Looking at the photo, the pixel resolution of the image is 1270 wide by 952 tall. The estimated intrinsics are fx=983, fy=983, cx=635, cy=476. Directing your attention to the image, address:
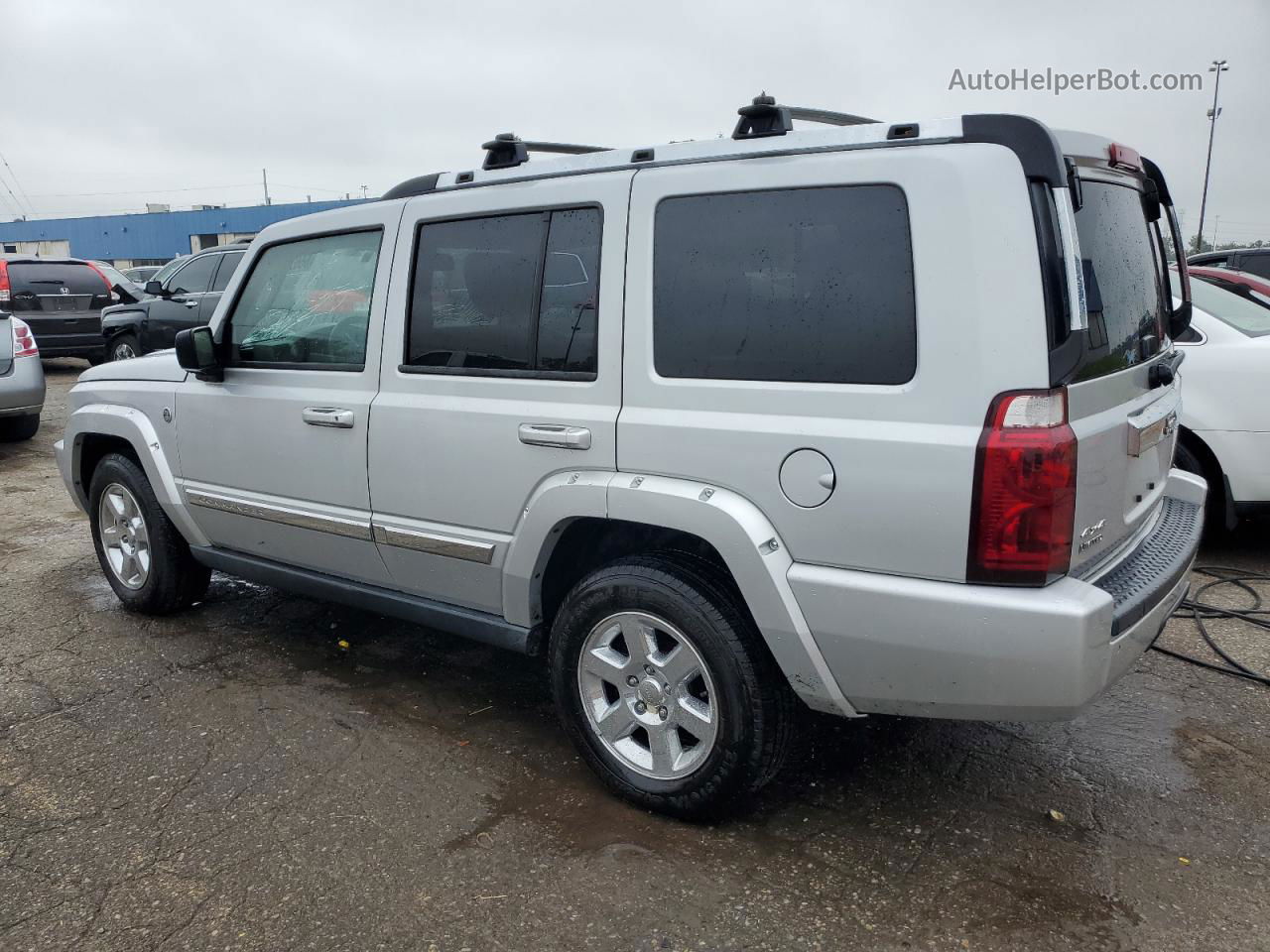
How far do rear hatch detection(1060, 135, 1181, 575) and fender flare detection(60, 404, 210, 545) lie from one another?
363 cm

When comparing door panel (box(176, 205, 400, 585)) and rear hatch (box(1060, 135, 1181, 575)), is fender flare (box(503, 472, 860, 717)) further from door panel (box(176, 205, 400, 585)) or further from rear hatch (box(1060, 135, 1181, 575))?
door panel (box(176, 205, 400, 585))

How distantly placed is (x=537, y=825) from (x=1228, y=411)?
4.11m

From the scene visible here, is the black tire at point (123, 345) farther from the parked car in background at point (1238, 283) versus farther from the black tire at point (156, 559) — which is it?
the parked car in background at point (1238, 283)

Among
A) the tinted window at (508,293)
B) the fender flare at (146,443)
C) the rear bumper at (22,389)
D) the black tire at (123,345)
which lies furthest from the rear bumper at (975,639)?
the black tire at (123,345)

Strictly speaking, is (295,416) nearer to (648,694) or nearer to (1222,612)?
(648,694)

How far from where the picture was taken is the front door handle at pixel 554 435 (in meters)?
2.97

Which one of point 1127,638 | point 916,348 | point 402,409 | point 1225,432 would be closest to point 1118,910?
point 1127,638

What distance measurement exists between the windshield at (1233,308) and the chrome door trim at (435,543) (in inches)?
163

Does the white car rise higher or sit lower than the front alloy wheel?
higher

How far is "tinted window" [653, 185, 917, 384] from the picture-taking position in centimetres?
248

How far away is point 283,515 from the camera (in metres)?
3.91

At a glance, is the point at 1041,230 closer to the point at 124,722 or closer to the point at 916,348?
the point at 916,348

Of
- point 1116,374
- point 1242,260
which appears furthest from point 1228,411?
point 1242,260

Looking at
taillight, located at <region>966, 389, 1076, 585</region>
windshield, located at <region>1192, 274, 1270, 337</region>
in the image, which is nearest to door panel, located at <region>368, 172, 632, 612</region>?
taillight, located at <region>966, 389, 1076, 585</region>
